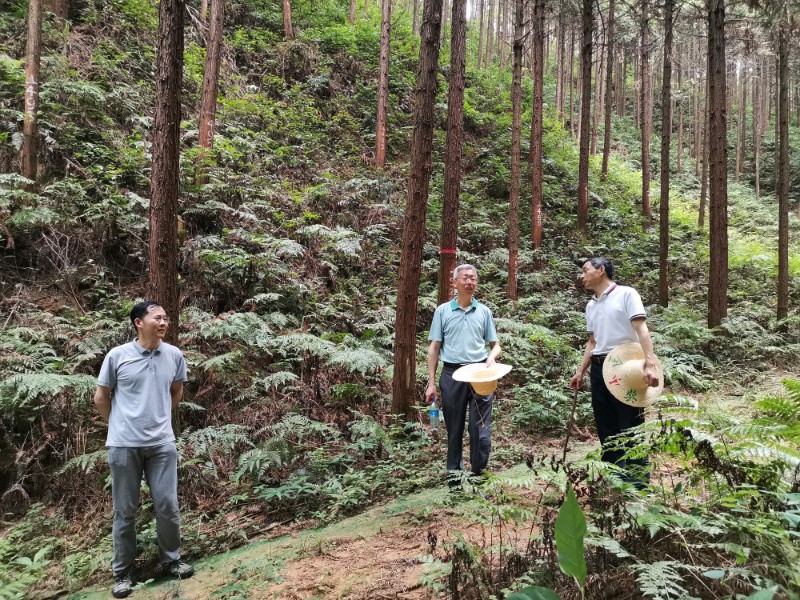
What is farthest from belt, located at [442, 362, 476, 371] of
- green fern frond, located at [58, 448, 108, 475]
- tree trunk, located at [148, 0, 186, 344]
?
green fern frond, located at [58, 448, 108, 475]

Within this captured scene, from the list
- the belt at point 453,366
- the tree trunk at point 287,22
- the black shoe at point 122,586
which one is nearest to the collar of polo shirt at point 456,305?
the belt at point 453,366

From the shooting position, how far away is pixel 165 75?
4797 millimetres

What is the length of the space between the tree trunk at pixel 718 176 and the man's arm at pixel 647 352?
9497mm

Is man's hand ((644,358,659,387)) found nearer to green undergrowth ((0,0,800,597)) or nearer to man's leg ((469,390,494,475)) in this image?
green undergrowth ((0,0,800,597))

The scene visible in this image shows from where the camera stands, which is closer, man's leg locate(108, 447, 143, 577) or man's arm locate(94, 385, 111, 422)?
man's leg locate(108, 447, 143, 577)

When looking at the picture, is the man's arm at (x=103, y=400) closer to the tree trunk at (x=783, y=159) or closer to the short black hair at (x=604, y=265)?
the short black hair at (x=604, y=265)

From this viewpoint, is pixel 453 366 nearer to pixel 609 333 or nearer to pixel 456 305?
pixel 456 305

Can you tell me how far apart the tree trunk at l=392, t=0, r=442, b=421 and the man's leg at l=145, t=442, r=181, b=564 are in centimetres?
307

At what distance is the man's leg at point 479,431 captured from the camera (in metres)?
4.21

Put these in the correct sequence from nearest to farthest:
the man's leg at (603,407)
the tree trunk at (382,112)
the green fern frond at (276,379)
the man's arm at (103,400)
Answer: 1. the man's arm at (103,400)
2. the man's leg at (603,407)
3. the green fern frond at (276,379)
4. the tree trunk at (382,112)

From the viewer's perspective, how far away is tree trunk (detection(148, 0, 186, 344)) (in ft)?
15.7

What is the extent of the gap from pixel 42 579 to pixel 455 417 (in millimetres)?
3894

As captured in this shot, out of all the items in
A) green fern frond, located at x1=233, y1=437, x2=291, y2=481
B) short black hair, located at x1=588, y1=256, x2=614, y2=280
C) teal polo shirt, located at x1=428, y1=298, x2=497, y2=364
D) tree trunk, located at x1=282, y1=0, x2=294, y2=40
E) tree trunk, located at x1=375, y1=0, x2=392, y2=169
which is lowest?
green fern frond, located at x1=233, y1=437, x2=291, y2=481

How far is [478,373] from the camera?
4012 mm
